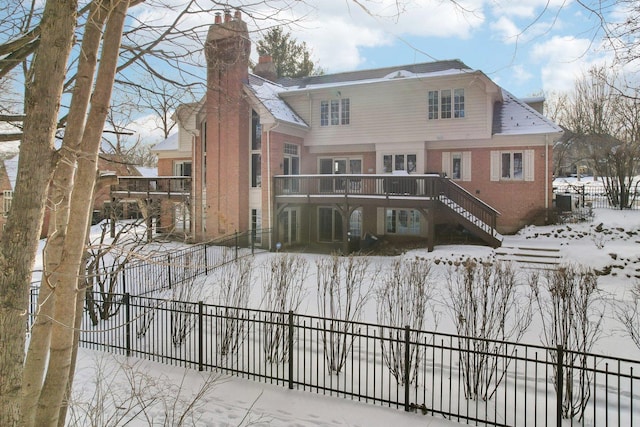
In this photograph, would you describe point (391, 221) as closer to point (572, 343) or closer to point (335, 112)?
point (335, 112)

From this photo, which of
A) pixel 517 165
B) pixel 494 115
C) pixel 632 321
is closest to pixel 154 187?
pixel 494 115

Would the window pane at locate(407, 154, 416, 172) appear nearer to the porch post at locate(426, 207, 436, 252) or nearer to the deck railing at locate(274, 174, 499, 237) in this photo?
the deck railing at locate(274, 174, 499, 237)

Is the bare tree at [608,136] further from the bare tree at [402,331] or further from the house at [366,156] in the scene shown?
the bare tree at [402,331]

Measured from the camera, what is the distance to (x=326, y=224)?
23625mm

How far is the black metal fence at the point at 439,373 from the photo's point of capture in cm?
640

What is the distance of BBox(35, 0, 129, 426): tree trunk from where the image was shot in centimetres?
353

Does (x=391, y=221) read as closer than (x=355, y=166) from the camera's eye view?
Yes

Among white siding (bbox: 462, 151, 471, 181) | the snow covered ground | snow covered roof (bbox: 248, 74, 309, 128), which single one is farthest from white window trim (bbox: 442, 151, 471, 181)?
the snow covered ground

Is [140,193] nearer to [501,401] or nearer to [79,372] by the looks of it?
[79,372]

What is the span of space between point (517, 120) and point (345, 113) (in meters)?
8.36

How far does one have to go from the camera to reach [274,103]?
2175cm

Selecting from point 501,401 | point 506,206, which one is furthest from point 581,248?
point 501,401

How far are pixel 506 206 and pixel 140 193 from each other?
1922cm

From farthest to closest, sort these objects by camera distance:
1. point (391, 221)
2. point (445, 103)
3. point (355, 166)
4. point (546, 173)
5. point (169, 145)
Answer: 1. point (169, 145)
2. point (355, 166)
3. point (391, 221)
4. point (445, 103)
5. point (546, 173)
